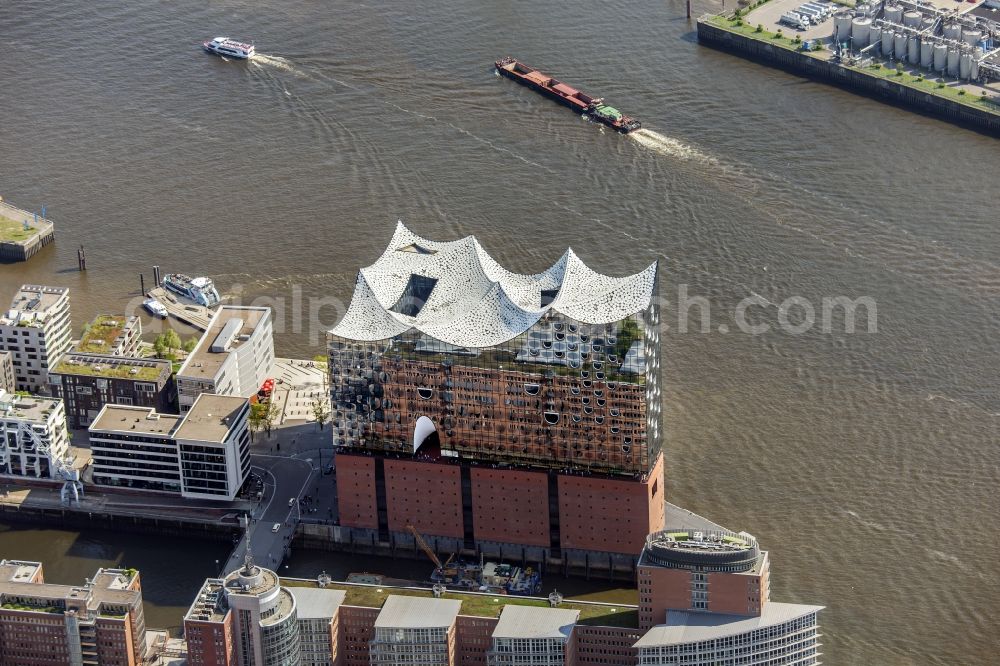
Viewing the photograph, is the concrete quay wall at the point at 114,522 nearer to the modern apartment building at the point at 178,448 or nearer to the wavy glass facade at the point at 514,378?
the modern apartment building at the point at 178,448

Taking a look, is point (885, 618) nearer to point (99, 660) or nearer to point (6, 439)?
point (99, 660)

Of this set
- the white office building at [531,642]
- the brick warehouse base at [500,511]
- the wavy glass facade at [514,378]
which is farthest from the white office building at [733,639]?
the wavy glass facade at [514,378]

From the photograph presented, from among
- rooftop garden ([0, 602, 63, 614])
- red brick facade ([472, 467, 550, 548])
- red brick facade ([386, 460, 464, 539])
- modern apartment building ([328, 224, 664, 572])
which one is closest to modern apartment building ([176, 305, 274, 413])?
modern apartment building ([328, 224, 664, 572])

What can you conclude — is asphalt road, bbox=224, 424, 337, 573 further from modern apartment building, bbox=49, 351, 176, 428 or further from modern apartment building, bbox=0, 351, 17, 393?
modern apartment building, bbox=0, 351, 17, 393

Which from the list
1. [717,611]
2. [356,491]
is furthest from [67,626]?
[717,611]

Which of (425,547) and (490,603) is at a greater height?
(490,603)

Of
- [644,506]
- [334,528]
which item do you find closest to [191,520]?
[334,528]

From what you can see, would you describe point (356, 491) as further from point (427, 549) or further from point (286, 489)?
point (286, 489)
